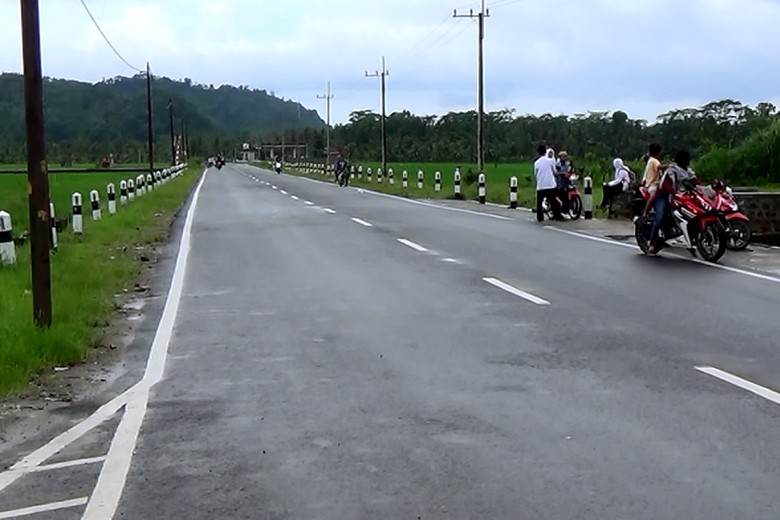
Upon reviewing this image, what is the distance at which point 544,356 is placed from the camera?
888cm

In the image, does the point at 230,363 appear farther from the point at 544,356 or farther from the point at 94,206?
the point at 94,206

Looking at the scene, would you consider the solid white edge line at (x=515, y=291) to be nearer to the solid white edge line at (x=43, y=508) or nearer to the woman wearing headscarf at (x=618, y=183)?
the solid white edge line at (x=43, y=508)

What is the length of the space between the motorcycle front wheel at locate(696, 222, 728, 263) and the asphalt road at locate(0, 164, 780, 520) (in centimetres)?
112

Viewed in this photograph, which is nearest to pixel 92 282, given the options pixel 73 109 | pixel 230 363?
pixel 230 363

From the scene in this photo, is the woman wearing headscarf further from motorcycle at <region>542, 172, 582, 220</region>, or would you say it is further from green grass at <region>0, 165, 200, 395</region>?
green grass at <region>0, 165, 200, 395</region>

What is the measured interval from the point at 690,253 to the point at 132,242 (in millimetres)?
10575

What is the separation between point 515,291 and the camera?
42.2 ft

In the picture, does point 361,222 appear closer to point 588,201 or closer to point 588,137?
point 588,201

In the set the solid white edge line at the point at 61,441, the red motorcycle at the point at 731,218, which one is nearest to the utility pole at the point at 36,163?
the solid white edge line at the point at 61,441

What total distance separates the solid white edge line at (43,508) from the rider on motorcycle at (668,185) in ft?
41.7

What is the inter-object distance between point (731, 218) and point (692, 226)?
1165 mm

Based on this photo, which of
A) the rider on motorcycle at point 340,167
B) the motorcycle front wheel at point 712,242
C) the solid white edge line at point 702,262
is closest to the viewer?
the solid white edge line at point 702,262

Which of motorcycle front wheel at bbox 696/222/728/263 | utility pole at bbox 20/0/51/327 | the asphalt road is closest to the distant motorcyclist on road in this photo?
motorcycle front wheel at bbox 696/222/728/263

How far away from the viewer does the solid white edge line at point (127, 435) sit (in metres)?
5.36
